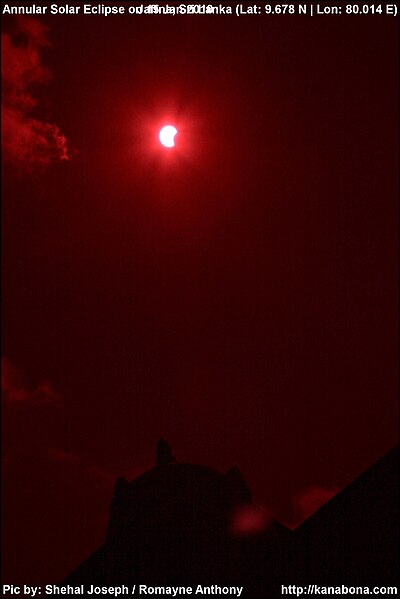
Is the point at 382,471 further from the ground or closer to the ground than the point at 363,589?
further from the ground

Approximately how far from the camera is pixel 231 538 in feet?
63.5

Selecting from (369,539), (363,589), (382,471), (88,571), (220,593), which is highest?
(382,471)

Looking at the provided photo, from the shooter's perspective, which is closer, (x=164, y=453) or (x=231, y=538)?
(x=231, y=538)

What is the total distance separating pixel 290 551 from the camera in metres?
19.0

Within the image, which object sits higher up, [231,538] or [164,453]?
[164,453]

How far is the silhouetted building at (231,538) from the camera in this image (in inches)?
639

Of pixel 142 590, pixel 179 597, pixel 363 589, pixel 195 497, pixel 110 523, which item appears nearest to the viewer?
pixel 363 589

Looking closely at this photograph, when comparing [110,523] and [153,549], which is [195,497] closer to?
[153,549]

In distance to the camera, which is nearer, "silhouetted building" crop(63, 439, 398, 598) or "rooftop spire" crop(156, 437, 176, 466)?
"silhouetted building" crop(63, 439, 398, 598)

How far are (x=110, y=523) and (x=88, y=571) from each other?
2323 millimetres

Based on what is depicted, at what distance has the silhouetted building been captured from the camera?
53.2 ft

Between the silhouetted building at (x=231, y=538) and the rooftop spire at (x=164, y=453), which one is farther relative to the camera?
the rooftop spire at (x=164, y=453)

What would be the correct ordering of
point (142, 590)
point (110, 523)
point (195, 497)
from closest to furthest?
point (142, 590), point (195, 497), point (110, 523)

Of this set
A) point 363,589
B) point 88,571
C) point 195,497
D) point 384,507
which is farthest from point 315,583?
point 88,571
